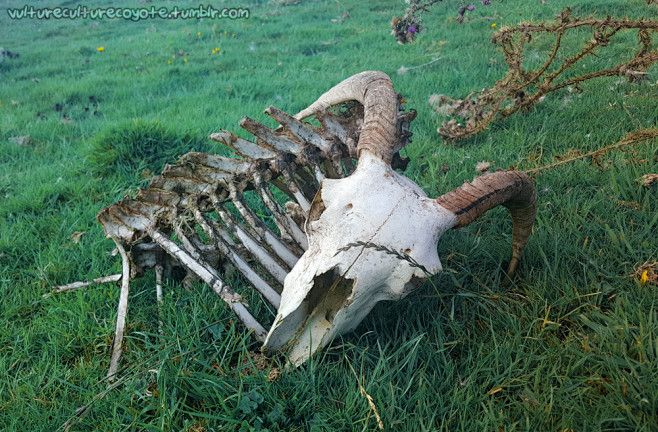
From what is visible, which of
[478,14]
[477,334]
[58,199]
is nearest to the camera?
[477,334]

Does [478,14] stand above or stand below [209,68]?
above

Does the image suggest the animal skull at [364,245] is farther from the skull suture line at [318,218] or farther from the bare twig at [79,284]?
the bare twig at [79,284]

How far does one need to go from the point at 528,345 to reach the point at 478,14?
7.13 meters

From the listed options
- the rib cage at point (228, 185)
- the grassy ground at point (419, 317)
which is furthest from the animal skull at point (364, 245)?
the rib cage at point (228, 185)

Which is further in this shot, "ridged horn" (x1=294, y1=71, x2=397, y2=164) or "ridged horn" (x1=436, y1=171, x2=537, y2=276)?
"ridged horn" (x1=294, y1=71, x2=397, y2=164)

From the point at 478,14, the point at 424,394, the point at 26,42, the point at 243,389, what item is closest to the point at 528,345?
the point at 424,394

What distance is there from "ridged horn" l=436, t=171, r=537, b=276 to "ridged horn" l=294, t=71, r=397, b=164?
43cm

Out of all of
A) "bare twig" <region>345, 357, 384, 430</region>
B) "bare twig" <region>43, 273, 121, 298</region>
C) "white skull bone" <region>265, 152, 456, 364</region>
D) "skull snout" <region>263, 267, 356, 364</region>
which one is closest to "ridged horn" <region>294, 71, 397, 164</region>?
"white skull bone" <region>265, 152, 456, 364</region>

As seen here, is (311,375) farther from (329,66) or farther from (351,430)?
(329,66)

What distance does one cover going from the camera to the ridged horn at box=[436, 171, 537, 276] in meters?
1.97

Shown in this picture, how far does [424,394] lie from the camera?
1.88 metres

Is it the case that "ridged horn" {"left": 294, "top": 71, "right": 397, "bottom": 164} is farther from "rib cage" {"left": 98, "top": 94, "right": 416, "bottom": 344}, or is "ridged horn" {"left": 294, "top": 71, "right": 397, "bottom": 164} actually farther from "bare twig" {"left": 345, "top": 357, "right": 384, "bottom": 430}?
"bare twig" {"left": 345, "top": 357, "right": 384, "bottom": 430}

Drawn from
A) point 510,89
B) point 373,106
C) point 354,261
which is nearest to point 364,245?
point 354,261

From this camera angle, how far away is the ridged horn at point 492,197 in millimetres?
1974
